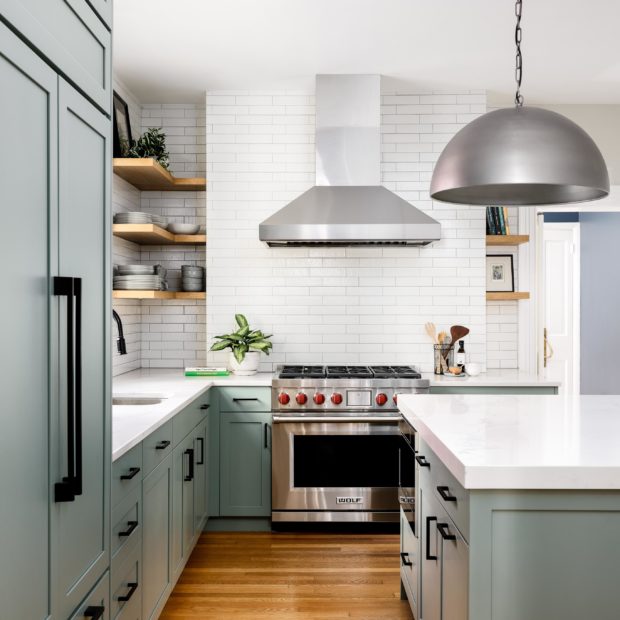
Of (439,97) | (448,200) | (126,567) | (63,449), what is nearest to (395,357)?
(439,97)

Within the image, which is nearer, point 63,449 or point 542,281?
point 63,449

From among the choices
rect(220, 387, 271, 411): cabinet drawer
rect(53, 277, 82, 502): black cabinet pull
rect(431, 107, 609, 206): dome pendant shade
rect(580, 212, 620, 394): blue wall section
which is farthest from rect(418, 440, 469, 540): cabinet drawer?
rect(580, 212, 620, 394): blue wall section

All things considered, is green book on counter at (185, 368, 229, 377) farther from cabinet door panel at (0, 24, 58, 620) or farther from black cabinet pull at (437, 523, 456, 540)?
cabinet door panel at (0, 24, 58, 620)

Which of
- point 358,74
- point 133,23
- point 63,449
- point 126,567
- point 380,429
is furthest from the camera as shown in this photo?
point 358,74

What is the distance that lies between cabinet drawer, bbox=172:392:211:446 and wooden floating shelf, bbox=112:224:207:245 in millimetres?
1087

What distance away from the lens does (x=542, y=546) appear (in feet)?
5.29

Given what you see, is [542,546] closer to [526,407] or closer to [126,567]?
[526,407]

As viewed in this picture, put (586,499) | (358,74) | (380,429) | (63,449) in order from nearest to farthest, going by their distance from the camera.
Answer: (63,449) < (586,499) < (380,429) < (358,74)

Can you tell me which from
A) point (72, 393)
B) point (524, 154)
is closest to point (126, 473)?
point (72, 393)

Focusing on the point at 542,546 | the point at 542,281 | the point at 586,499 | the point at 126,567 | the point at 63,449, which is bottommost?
the point at 126,567

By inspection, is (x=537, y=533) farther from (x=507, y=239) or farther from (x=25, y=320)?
(x=507, y=239)

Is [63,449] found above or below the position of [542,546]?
above

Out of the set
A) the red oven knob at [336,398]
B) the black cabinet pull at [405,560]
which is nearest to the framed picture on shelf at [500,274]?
the red oven knob at [336,398]

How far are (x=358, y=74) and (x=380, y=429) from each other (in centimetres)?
231
